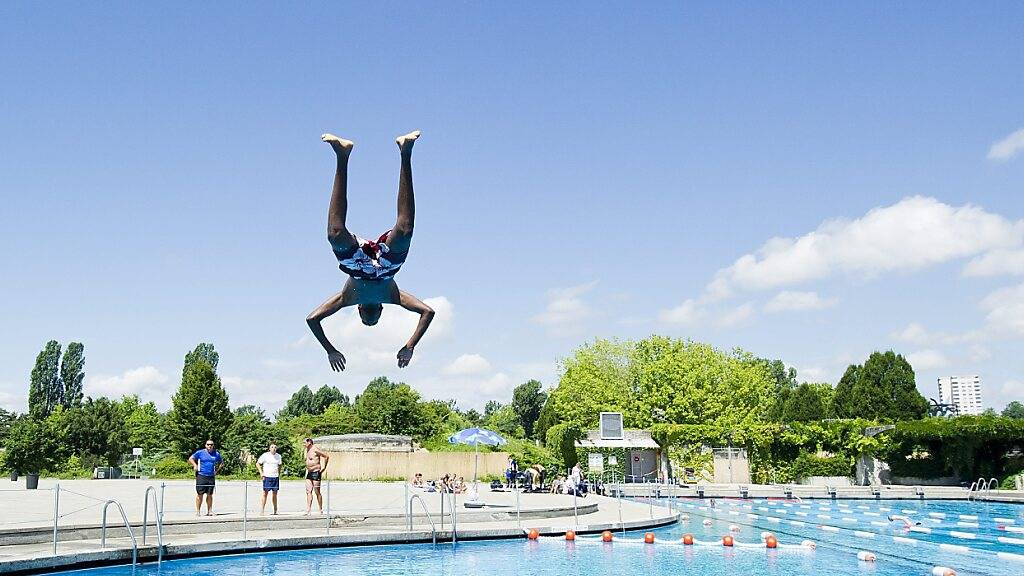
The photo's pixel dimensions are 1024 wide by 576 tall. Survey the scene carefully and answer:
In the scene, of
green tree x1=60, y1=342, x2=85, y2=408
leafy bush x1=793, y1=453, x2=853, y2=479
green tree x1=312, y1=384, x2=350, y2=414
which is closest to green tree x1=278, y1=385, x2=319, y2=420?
green tree x1=312, y1=384, x2=350, y2=414

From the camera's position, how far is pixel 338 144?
8.22m

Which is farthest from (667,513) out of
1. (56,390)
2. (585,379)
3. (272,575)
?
(56,390)

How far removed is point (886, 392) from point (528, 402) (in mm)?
42724

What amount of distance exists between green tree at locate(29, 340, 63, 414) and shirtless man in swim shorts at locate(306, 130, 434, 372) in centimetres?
5898

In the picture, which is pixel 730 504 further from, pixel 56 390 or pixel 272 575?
pixel 56 390

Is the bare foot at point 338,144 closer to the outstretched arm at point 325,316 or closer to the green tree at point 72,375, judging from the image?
the outstretched arm at point 325,316

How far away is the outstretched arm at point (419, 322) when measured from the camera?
9641 millimetres

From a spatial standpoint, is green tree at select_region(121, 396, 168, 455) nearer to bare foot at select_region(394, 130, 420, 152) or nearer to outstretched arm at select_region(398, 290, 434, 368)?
outstretched arm at select_region(398, 290, 434, 368)

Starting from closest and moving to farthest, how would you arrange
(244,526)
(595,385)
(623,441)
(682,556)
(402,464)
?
(244,526)
(682,556)
(623,441)
(402,464)
(595,385)

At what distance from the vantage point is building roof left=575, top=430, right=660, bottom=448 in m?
35.7

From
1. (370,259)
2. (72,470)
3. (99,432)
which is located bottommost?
(72,470)

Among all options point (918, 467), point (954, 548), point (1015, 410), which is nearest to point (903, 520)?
point (954, 548)

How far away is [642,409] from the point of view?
43.9m

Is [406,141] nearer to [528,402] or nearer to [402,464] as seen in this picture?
[402,464]
